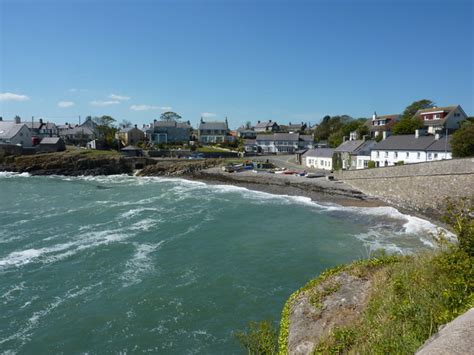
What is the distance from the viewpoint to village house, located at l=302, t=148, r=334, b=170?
58.0 meters

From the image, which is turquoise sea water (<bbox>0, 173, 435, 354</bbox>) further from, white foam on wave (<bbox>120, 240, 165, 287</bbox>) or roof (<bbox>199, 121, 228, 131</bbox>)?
roof (<bbox>199, 121, 228, 131</bbox>)

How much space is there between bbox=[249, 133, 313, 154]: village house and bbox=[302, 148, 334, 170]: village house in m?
30.3

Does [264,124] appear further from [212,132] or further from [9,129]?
[9,129]

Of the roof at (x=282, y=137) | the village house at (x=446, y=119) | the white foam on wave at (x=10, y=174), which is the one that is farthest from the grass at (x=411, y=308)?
the roof at (x=282, y=137)

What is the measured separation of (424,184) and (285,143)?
2510 inches

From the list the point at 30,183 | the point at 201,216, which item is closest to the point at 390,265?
the point at 201,216

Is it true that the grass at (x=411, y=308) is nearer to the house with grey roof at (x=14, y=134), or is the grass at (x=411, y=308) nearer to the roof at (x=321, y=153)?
the roof at (x=321, y=153)

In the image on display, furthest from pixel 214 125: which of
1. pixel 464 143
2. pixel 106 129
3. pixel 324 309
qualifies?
pixel 324 309

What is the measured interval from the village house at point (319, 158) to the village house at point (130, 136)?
55016 mm

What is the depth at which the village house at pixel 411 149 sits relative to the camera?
4131cm

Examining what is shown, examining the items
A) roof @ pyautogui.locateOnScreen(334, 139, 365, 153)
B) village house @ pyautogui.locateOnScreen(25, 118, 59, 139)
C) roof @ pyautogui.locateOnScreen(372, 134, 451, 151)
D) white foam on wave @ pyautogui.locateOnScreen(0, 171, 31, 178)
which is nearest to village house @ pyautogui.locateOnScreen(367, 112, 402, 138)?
roof @ pyautogui.locateOnScreen(334, 139, 365, 153)

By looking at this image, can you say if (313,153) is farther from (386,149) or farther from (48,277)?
(48,277)

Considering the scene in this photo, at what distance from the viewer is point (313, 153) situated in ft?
206

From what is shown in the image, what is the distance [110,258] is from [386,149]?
40.5 meters
